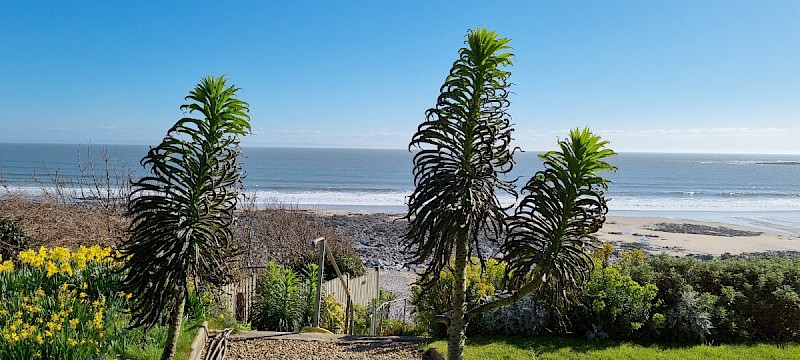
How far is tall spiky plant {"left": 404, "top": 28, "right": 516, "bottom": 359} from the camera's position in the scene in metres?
3.65

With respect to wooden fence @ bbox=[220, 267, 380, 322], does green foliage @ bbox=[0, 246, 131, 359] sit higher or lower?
higher

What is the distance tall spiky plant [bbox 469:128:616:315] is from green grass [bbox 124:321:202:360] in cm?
342

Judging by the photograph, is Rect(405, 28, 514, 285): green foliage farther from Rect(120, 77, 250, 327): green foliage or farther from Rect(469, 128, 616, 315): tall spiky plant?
Rect(120, 77, 250, 327): green foliage

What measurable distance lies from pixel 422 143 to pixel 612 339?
4.19 metres

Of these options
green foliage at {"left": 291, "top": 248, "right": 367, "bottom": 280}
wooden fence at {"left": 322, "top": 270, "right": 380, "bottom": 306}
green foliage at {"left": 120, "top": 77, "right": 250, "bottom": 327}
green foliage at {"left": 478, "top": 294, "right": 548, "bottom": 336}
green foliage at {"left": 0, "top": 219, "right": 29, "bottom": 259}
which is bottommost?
wooden fence at {"left": 322, "top": 270, "right": 380, "bottom": 306}

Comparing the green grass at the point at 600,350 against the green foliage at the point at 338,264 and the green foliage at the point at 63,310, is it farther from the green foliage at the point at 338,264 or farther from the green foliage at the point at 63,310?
the green foliage at the point at 338,264

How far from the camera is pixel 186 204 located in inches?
152

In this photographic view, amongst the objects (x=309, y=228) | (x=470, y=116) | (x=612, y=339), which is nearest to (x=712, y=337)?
(x=612, y=339)

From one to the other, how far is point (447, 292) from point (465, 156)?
351 centimetres

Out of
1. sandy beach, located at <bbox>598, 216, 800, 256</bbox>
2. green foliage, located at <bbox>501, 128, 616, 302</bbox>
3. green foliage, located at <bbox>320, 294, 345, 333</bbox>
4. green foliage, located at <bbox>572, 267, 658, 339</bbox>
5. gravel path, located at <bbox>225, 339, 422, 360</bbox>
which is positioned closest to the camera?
green foliage, located at <bbox>501, 128, 616, 302</bbox>

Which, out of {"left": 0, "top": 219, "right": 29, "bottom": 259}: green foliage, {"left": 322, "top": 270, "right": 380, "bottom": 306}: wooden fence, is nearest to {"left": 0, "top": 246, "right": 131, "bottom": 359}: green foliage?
{"left": 0, "top": 219, "right": 29, "bottom": 259}: green foliage

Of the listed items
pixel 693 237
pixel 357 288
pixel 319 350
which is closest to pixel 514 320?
pixel 319 350

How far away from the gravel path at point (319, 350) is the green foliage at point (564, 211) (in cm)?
275

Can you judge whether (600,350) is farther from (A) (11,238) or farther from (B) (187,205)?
(A) (11,238)
